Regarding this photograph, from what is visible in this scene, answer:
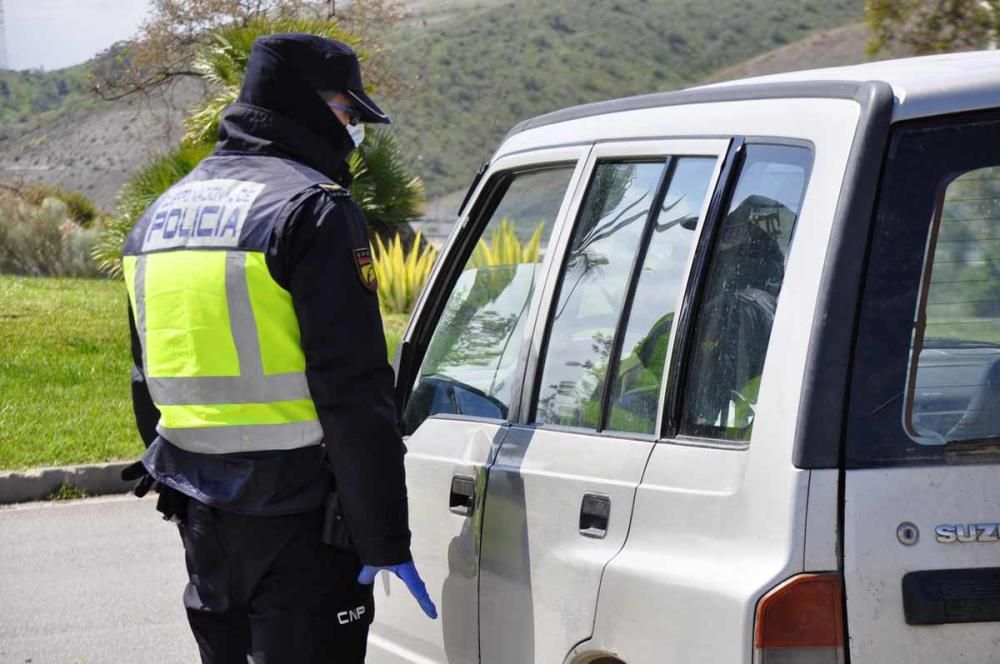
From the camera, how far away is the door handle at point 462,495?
3338 millimetres

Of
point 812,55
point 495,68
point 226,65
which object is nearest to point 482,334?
point 226,65

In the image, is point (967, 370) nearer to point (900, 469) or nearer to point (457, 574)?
point (900, 469)

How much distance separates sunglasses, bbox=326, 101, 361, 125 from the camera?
341 centimetres

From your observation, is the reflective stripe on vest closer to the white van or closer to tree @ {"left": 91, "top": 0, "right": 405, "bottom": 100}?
the white van

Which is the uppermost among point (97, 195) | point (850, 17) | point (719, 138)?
point (850, 17)

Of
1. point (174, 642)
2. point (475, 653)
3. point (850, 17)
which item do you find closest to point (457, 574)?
point (475, 653)

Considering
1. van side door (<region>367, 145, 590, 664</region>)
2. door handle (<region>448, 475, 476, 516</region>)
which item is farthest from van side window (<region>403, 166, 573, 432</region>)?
door handle (<region>448, 475, 476, 516</region>)

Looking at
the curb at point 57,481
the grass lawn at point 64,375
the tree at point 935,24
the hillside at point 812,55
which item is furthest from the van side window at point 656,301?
the hillside at point 812,55

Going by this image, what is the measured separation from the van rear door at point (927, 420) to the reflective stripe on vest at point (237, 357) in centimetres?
133

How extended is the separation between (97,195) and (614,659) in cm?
4645

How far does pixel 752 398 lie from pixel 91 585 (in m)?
5.17

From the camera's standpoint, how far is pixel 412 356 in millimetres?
3885

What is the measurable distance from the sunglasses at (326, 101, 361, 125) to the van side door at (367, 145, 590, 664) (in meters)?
0.42

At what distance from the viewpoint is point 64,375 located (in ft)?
38.6
